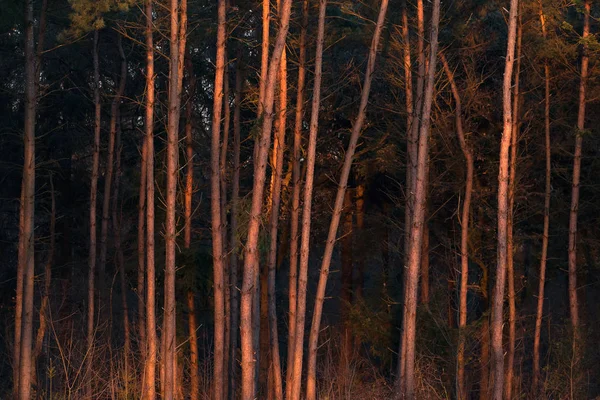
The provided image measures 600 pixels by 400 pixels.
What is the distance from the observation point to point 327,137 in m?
23.7

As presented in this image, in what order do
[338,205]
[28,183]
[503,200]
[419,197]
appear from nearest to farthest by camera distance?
1. [338,205]
2. [28,183]
3. [503,200]
4. [419,197]

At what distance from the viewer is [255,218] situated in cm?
1399

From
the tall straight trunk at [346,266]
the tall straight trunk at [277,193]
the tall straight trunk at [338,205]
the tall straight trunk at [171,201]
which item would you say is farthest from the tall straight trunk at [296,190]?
the tall straight trunk at [346,266]

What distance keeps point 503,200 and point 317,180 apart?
8994mm

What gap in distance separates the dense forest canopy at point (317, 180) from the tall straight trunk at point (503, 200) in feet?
0.21

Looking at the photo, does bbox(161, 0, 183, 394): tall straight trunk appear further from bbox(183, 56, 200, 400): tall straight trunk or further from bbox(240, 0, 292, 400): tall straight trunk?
bbox(183, 56, 200, 400): tall straight trunk

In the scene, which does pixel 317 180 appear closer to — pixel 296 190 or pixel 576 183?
pixel 296 190

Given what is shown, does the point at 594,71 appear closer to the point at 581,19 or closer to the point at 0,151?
the point at 581,19

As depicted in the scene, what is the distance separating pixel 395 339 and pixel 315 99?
10478 mm

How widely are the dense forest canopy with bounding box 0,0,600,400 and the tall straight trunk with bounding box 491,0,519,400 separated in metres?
0.06

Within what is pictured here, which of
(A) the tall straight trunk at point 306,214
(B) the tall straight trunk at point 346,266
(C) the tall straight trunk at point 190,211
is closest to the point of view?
(A) the tall straight trunk at point 306,214

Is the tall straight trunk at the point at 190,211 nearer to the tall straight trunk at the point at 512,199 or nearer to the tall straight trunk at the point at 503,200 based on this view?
the tall straight trunk at the point at 503,200

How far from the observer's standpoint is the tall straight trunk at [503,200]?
1728 centimetres

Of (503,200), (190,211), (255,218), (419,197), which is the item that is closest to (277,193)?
(419,197)
